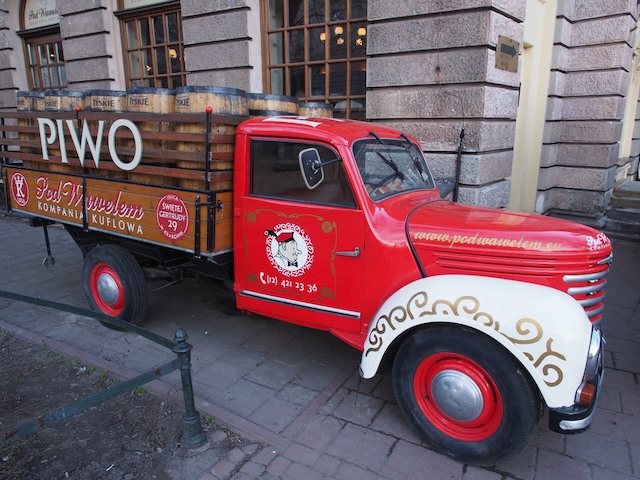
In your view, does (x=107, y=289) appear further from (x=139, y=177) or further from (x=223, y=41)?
(x=223, y=41)

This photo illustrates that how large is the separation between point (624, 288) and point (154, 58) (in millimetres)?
8369

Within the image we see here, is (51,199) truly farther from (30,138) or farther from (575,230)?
(575,230)

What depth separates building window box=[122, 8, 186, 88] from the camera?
815 centimetres

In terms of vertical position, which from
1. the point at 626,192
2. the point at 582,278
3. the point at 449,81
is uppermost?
the point at 449,81

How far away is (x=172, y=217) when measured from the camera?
3.69 metres

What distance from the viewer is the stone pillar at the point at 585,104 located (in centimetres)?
738

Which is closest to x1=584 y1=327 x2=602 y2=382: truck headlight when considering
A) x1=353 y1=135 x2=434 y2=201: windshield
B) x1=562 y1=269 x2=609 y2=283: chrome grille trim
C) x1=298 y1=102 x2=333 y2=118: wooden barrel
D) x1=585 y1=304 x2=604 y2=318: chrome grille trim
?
x1=585 y1=304 x2=604 y2=318: chrome grille trim

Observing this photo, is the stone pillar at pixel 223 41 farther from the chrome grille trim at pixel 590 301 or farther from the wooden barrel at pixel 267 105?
the chrome grille trim at pixel 590 301

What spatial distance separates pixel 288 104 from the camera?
4152 millimetres

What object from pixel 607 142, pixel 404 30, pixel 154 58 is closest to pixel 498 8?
pixel 404 30

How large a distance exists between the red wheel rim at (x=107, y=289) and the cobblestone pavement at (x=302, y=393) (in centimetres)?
23

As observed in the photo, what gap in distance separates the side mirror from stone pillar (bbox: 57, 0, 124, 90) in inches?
284

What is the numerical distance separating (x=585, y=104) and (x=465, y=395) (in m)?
7.14

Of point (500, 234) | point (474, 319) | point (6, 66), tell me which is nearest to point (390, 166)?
point (500, 234)
